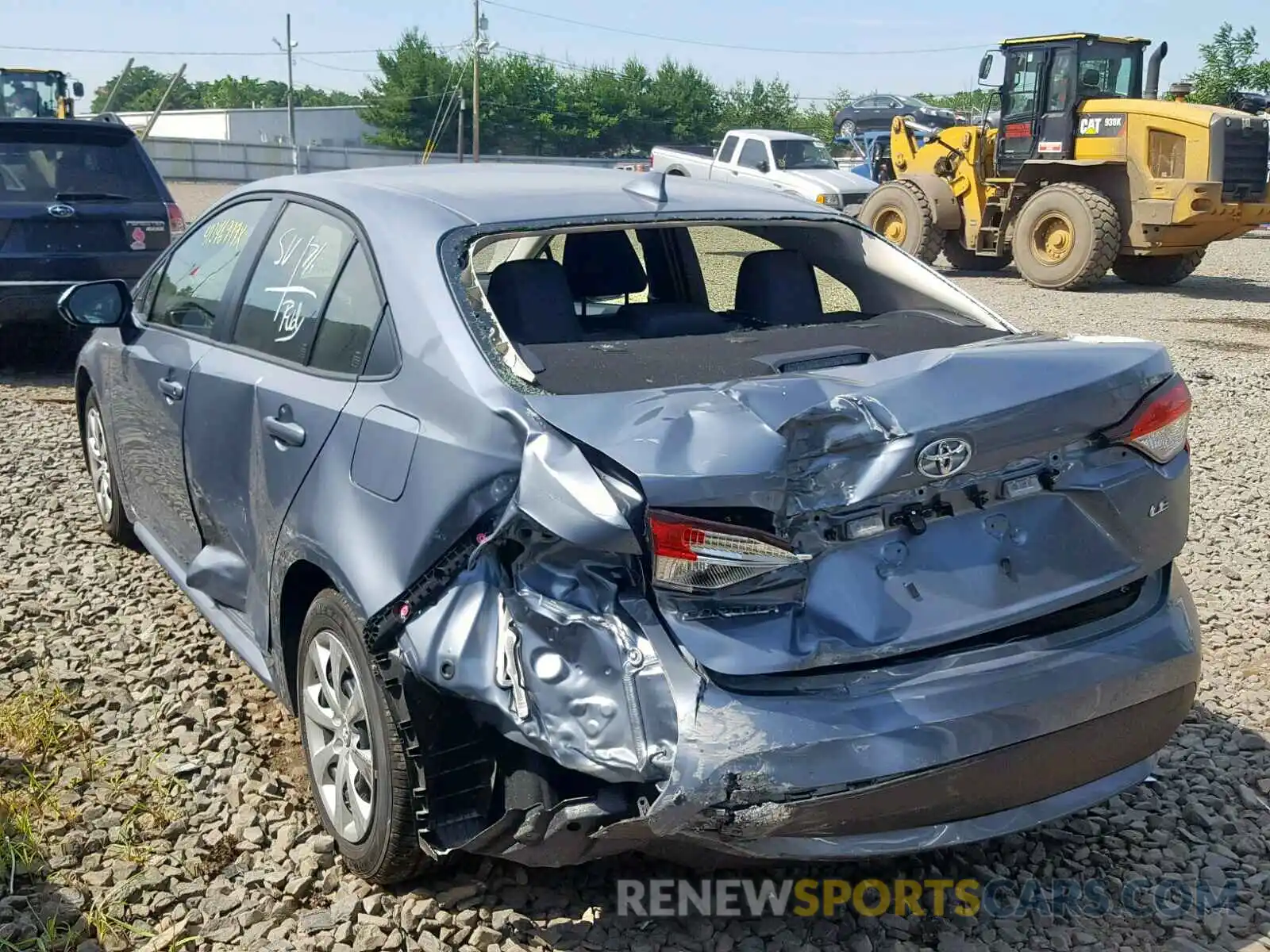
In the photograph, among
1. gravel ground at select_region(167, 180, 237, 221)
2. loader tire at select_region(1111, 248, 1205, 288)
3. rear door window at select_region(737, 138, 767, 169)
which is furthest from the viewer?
gravel ground at select_region(167, 180, 237, 221)

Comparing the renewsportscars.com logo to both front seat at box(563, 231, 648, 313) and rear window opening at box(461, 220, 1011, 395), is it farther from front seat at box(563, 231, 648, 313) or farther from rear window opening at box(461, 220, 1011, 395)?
front seat at box(563, 231, 648, 313)

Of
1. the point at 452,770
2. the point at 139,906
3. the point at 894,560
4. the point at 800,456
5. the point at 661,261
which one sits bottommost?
the point at 139,906

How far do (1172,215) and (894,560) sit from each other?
520 inches

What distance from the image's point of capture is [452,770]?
250 centimetres

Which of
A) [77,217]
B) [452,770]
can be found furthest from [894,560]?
[77,217]

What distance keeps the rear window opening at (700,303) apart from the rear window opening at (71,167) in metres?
5.34

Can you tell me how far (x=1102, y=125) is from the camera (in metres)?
14.5

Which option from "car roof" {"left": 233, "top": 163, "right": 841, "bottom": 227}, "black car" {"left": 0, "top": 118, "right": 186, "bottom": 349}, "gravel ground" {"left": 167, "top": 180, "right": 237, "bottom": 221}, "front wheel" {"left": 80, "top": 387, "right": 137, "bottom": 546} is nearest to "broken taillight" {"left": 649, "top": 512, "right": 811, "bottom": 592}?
"car roof" {"left": 233, "top": 163, "right": 841, "bottom": 227}

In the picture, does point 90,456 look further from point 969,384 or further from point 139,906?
point 969,384

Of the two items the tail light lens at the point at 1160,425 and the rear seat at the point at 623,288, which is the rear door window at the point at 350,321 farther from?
the tail light lens at the point at 1160,425

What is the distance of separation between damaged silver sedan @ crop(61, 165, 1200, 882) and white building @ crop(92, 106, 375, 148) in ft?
199

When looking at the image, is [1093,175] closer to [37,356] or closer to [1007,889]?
[37,356]

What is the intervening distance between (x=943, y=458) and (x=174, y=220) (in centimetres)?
744

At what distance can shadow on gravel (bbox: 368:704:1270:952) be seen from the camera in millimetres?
2717
